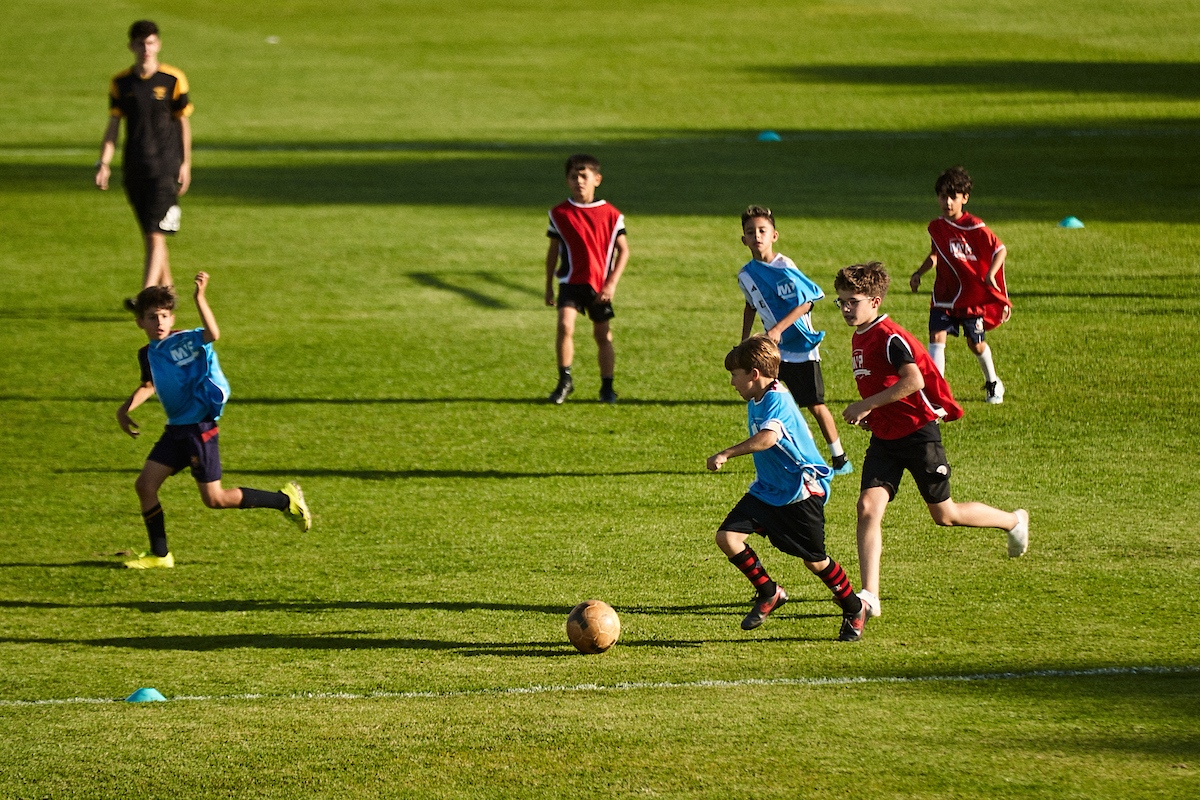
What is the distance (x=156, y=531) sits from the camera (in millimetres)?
9203

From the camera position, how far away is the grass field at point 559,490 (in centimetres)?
631

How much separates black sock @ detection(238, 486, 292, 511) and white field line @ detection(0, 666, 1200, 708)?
2119 mm

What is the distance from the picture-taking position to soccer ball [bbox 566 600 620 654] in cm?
741

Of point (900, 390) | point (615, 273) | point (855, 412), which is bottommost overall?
point (855, 412)

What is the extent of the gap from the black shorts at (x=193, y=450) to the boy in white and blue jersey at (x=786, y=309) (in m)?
3.49

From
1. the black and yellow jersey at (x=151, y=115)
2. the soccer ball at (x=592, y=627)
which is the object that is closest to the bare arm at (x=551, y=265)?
the black and yellow jersey at (x=151, y=115)

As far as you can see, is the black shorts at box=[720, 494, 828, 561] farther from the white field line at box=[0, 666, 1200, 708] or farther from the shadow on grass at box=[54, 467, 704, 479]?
the shadow on grass at box=[54, 467, 704, 479]

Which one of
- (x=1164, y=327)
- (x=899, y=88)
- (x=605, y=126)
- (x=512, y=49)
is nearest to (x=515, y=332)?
(x=1164, y=327)

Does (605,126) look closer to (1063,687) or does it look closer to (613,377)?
(613,377)

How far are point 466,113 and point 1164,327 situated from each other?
18.3 m

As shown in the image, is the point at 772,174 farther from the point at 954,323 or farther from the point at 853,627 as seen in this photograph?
the point at 853,627

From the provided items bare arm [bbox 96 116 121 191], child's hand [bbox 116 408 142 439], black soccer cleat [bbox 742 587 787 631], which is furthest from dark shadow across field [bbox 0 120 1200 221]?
black soccer cleat [bbox 742 587 787 631]

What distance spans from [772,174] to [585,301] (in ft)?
38.8

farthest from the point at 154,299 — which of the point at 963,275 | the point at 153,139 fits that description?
the point at 963,275
